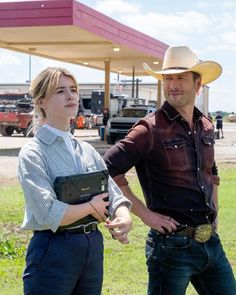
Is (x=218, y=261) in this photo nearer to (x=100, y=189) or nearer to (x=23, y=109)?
(x=100, y=189)

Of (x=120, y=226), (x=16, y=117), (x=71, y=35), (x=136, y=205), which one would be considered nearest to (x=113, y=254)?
→ (x=136, y=205)

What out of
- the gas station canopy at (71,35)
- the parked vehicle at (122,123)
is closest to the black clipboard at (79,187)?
the gas station canopy at (71,35)

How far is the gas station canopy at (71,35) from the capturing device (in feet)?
72.8

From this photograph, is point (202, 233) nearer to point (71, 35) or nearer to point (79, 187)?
point (79, 187)

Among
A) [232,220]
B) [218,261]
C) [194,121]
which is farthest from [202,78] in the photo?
[232,220]

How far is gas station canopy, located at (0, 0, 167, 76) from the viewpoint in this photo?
2219cm

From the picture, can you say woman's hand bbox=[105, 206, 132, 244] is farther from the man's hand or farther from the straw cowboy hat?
the straw cowboy hat

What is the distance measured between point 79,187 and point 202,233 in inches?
35.6

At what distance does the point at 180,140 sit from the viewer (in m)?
3.53

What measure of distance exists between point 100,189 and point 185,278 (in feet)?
2.62

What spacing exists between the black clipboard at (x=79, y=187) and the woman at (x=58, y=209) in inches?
1.3

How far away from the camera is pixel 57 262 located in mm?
2818

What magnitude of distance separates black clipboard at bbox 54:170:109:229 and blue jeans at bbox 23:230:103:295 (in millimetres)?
96

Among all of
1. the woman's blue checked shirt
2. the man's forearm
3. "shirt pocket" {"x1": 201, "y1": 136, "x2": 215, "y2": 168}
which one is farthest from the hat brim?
the woman's blue checked shirt
